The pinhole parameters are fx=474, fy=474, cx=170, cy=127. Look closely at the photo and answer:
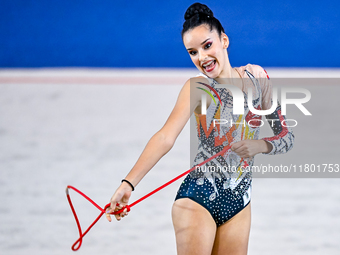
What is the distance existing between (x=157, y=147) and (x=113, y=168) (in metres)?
2.15

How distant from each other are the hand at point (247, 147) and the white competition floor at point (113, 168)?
104cm

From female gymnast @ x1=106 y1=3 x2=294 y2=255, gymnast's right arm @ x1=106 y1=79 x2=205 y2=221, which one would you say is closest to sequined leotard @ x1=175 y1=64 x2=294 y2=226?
female gymnast @ x1=106 y1=3 x2=294 y2=255

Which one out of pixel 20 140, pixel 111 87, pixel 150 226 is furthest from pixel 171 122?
pixel 111 87

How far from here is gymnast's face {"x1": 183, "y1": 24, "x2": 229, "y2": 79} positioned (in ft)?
5.21

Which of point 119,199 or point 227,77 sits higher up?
point 227,77

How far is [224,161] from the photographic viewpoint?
165 cm

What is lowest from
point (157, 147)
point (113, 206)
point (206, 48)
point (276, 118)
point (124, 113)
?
point (113, 206)

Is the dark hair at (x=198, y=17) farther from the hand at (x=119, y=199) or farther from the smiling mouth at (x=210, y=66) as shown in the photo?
the hand at (x=119, y=199)

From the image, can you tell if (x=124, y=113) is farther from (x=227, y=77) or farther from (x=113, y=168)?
Result: (x=227, y=77)

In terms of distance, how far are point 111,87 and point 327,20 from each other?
282 centimetres

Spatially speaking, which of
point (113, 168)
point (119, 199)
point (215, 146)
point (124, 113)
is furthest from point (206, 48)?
point (124, 113)

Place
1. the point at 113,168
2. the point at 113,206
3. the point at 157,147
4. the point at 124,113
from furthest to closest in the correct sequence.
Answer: the point at 124,113
the point at 113,168
the point at 157,147
the point at 113,206

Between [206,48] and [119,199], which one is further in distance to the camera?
[206,48]

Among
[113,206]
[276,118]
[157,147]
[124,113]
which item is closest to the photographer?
[113,206]
